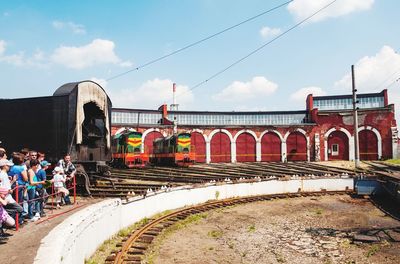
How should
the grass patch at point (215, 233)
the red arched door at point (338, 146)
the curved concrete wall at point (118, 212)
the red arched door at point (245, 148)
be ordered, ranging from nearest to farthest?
the curved concrete wall at point (118, 212)
the grass patch at point (215, 233)
the red arched door at point (338, 146)
the red arched door at point (245, 148)

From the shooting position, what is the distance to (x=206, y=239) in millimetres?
9820

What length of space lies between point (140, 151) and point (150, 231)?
1501 centimetres

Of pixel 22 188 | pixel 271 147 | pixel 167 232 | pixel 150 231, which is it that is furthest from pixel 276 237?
pixel 271 147

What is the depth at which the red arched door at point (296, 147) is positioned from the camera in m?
35.6

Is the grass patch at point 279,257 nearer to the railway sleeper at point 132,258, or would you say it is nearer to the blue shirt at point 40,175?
the railway sleeper at point 132,258

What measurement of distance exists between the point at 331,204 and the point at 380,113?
74.8 feet

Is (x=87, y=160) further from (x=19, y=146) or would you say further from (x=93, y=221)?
(x=93, y=221)

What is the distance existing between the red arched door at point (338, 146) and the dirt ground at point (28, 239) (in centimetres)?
3147

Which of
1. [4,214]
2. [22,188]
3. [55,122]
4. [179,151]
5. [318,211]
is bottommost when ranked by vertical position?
[318,211]

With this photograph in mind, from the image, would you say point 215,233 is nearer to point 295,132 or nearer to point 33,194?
point 33,194

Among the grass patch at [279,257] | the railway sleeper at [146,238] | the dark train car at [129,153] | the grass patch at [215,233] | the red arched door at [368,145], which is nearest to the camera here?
the grass patch at [279,257]

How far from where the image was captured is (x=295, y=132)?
35.8 m

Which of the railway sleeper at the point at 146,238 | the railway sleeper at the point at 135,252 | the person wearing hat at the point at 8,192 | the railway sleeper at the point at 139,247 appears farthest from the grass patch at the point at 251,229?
the person wearing hat at the point at 8,192

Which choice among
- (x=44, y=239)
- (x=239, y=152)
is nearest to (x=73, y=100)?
(x=44, y=239)
